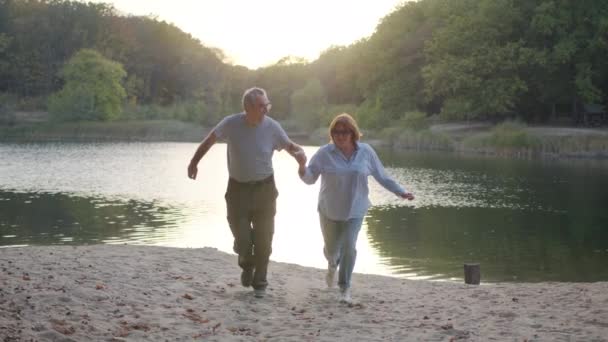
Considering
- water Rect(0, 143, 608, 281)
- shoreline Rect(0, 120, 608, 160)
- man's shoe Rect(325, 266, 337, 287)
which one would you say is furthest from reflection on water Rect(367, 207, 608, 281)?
shoreline Rect(0, 120, 608, 160)

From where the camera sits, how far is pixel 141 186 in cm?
2828

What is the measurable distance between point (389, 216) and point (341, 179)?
14182 millimetres

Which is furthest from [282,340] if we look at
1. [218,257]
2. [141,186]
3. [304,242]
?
[141,186]

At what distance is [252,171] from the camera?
7543 mm

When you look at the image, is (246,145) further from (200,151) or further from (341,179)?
(341,179)

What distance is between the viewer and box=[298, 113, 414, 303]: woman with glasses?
7.52 m

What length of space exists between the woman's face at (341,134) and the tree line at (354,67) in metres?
48.1

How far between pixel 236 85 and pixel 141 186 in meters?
72.5

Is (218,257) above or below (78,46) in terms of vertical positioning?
below

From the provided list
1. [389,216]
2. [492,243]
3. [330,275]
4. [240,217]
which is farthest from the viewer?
[389,216]

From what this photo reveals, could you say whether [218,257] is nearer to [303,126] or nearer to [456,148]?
[456,148]

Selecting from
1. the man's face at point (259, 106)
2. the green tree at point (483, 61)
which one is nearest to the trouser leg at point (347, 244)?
the man's face at point (259, 106)

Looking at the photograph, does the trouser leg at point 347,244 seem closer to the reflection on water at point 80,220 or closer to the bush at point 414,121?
the reflection on water at point 80,220

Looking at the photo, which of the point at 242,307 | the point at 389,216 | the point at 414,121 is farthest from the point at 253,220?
the point at 414,121
